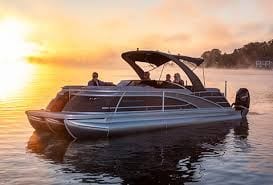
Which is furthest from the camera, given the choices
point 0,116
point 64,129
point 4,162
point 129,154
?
point 0,116

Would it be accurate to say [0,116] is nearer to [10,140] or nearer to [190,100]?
[10,140]

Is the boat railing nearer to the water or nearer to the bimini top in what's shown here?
the bimini top

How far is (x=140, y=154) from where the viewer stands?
19531mm

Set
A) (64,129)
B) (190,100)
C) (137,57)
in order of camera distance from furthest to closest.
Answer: (137,57) → (190,100) → (64,129)

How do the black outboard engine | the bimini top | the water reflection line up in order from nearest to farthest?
the water reflection
the bimini top
the black outboard engine

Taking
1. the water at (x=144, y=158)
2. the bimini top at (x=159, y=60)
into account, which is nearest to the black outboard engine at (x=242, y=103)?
the bimini top at (x=159, y=60)

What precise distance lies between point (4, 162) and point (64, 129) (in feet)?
16.0

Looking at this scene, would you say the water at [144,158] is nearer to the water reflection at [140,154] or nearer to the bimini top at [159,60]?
the water reflection at [140,154]

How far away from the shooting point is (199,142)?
74.9 feet

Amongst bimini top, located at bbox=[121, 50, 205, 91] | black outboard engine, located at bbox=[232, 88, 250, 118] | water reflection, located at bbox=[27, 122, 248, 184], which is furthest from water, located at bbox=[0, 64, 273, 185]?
black outboard engine, located at bbox=[232, 88, 250, 118]

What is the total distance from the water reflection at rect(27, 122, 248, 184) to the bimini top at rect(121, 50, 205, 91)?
11.7 feet

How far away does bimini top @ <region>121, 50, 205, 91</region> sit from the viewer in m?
28.6

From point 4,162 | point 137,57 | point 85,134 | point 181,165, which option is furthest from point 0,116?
point 181,165

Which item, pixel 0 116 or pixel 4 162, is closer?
pixel 4 162
